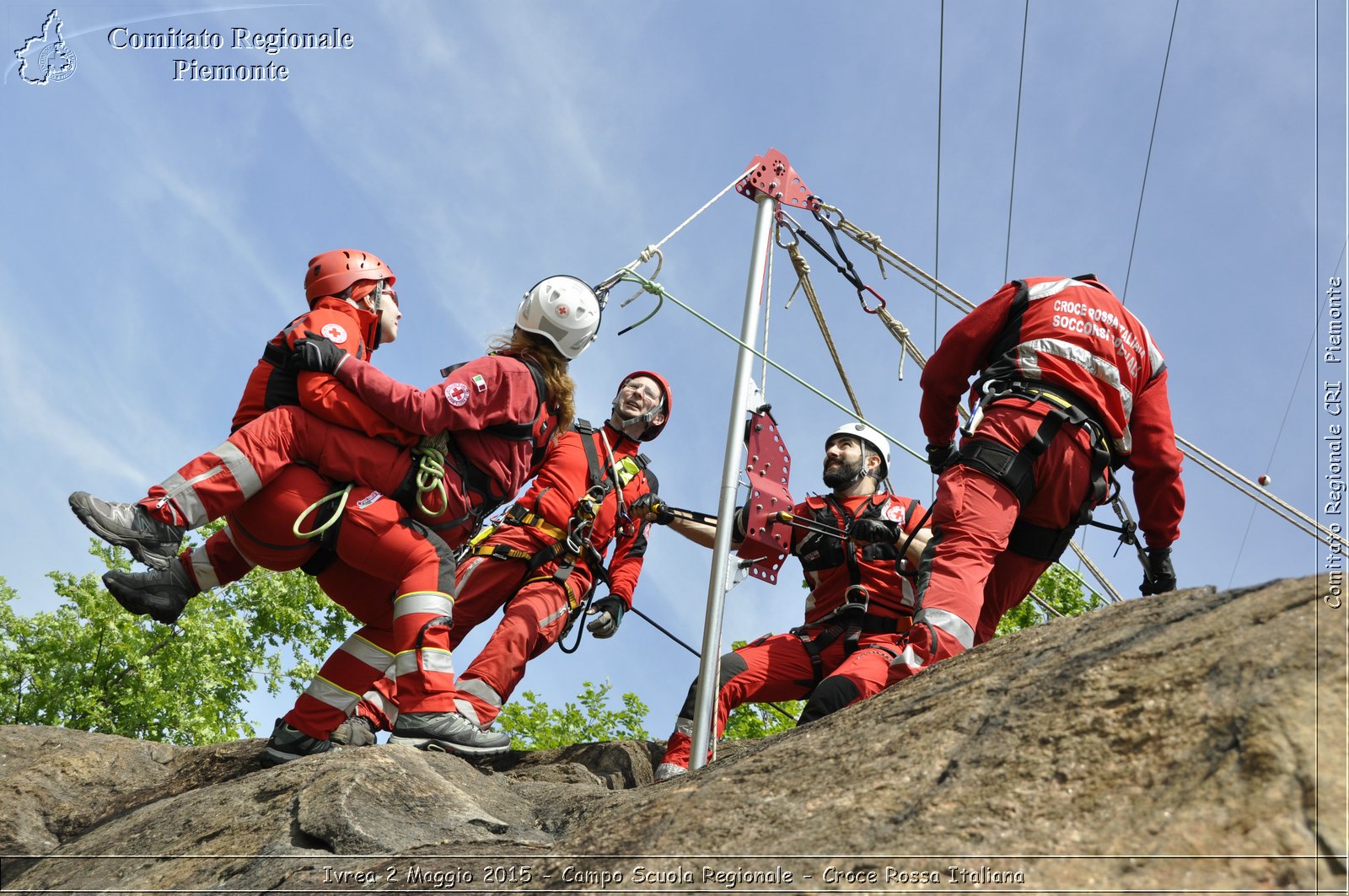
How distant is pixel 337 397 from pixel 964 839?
11.4ft

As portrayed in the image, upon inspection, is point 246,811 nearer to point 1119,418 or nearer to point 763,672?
point 763,672

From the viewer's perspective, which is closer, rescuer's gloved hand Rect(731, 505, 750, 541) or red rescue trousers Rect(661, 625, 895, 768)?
red rescue trousers Rect(661, 625, 895, 768)

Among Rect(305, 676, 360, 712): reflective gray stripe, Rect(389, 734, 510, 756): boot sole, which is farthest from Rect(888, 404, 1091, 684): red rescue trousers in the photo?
Rect(305, 676, 360, 712): reflective gray stripe

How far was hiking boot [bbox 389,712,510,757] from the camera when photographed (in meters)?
4.89

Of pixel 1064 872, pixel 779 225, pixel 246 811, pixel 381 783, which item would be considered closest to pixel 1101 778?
pixel 1064 872

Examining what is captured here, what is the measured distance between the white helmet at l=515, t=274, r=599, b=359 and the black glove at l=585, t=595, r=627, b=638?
186 centimetres

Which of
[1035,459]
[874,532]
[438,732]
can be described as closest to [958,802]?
[1035,459]

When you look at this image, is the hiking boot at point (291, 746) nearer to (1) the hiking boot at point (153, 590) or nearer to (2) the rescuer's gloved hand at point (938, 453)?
(1) the hiking boot at point (153, 590)

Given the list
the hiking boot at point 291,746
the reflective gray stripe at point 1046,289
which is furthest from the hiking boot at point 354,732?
the reflective gray stripe at point 1046,289

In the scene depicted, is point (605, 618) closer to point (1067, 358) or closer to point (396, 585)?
point (396, 585)

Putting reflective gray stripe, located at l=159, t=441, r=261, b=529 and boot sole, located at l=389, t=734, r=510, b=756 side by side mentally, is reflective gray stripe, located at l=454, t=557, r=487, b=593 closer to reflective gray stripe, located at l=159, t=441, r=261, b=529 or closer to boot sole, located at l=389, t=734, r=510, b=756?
boot sole, located at l=389, t=734, r=510, b=756

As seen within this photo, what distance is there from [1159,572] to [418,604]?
137 inches

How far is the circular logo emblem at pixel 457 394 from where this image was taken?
16.8 feet

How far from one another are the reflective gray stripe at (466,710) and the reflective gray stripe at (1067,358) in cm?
287
